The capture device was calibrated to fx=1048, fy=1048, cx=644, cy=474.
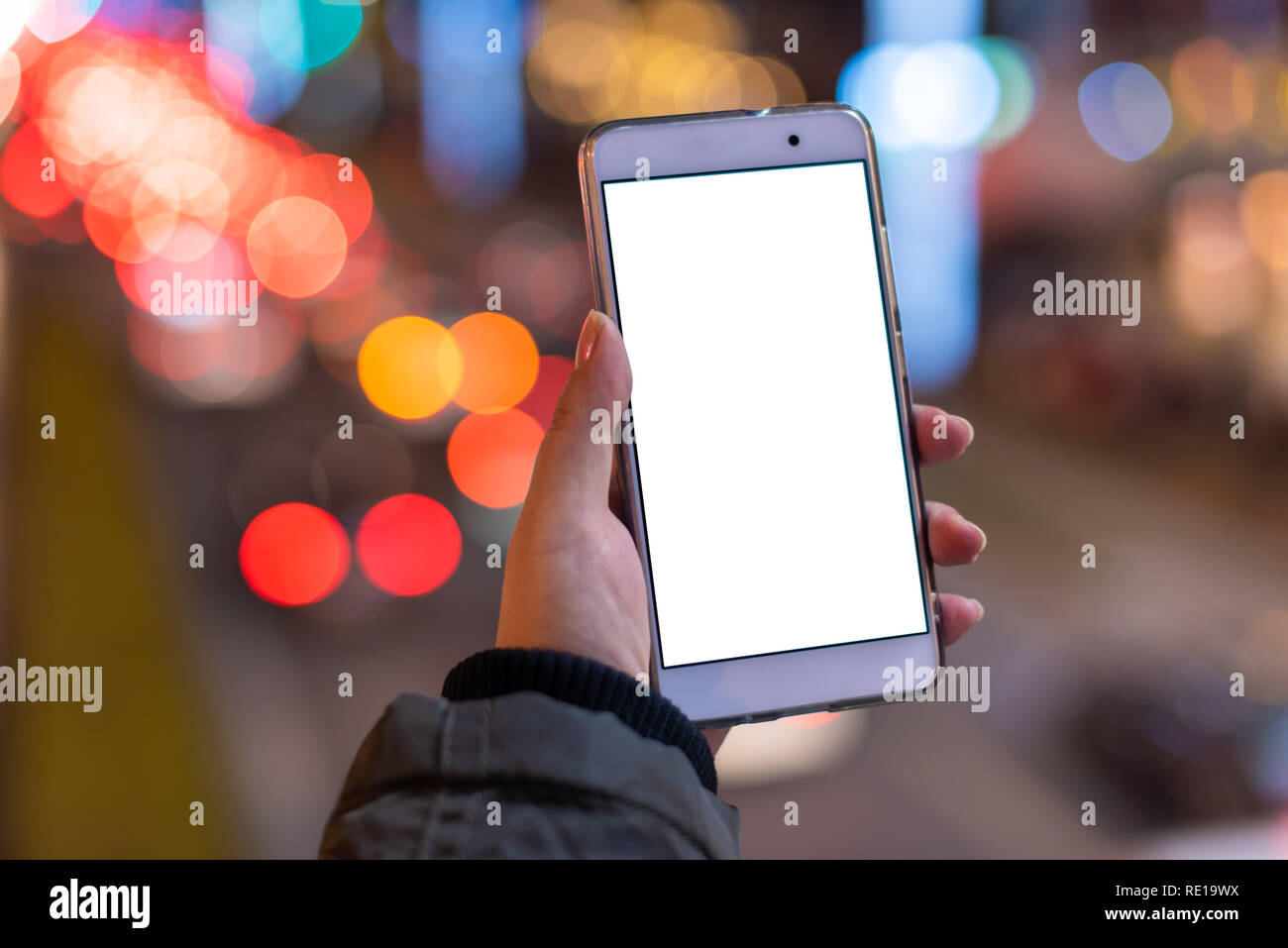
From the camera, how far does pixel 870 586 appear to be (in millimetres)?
2387

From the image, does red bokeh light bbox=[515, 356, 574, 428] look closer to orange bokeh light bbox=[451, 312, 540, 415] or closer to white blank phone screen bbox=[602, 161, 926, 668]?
orange bokeh light bbox=[451, 312, 540, 415]

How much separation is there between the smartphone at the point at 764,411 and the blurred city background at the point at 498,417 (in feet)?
0.57

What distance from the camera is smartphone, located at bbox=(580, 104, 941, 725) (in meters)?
2.30

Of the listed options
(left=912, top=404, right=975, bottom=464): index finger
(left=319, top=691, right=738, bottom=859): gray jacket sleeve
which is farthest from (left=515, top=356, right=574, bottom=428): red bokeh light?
(left=319, top=691, right=738, bottom=859): gray jacket sleeve

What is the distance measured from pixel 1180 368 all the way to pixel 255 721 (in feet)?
40.3

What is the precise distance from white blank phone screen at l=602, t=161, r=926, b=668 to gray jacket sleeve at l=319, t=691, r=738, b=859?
759mm

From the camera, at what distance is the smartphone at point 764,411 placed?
2297 mm

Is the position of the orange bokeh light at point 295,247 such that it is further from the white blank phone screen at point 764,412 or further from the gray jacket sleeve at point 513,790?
the gray jacket sleeve at point 513,790

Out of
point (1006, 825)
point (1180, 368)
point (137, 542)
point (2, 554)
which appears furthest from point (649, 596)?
point (1180, 368)

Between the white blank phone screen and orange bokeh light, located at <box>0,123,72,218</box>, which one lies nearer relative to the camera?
the white blank phone screen

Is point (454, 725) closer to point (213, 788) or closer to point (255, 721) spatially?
point (213, 788)

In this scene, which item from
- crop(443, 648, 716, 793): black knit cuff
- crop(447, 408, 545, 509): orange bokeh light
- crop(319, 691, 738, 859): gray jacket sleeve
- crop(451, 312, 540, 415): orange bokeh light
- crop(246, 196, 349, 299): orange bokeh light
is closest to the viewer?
crop(319, 691, 738, 859): gray jacket sleeve

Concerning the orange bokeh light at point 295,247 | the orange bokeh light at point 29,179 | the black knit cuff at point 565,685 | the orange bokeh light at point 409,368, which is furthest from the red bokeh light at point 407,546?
the orange bokeh light at point 29,179

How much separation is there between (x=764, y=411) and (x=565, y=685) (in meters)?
0.97
